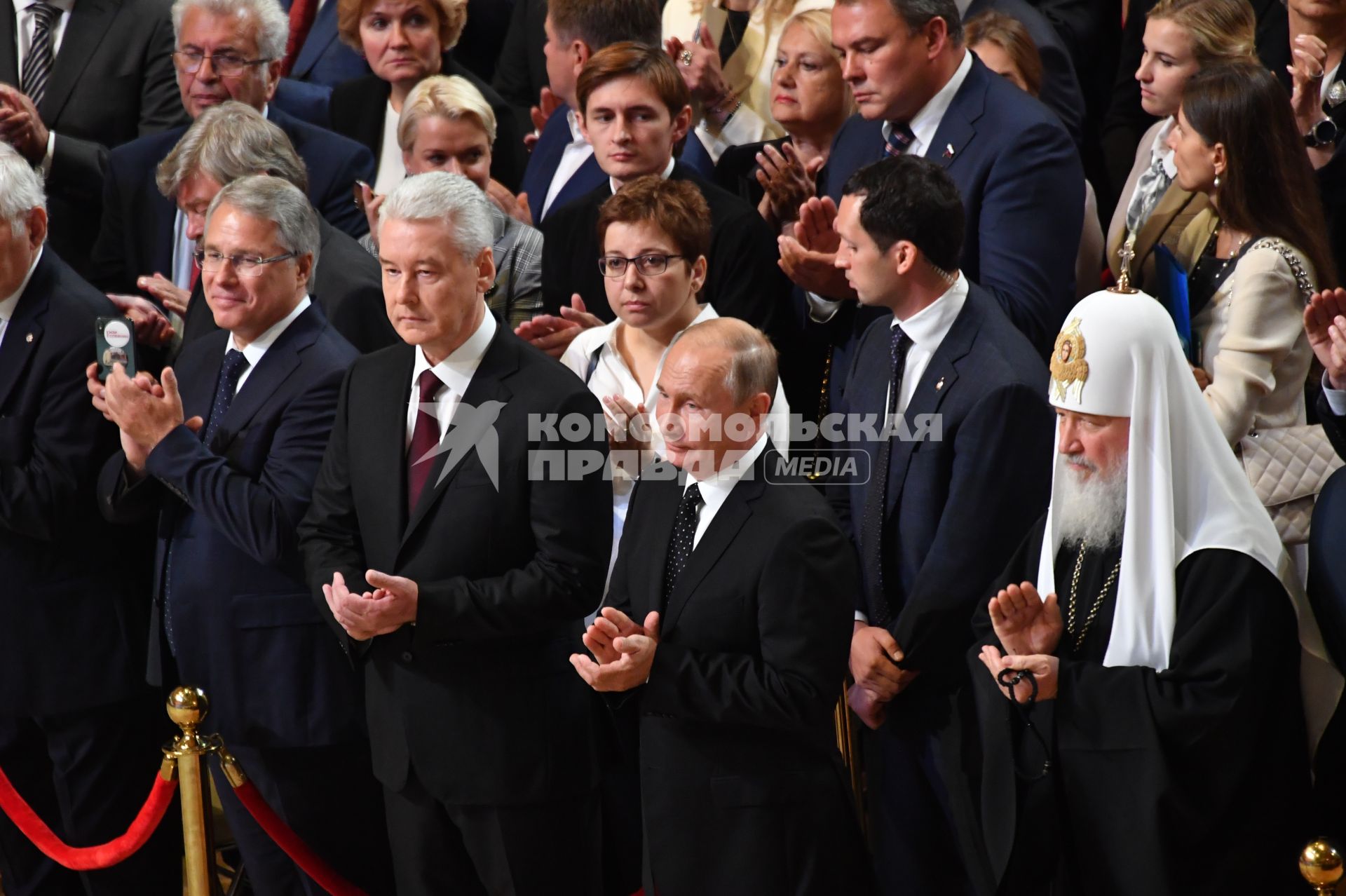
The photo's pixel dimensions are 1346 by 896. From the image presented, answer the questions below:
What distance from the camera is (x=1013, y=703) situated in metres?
3.89

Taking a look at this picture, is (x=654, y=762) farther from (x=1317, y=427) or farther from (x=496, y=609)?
(x=1317, y=427)

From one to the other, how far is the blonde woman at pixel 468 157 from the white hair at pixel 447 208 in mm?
1235

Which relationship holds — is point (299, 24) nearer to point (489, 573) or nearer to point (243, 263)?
point (243, 263)

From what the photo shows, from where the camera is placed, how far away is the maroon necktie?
8086mm

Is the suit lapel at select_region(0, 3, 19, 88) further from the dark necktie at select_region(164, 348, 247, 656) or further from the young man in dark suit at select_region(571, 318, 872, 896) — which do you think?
the young man in dark suit at select_region(571, 318, 872, 896)

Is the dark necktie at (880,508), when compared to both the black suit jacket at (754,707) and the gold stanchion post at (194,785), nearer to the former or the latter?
the black suit jacket at (754,707)

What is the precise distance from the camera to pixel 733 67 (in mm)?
6547

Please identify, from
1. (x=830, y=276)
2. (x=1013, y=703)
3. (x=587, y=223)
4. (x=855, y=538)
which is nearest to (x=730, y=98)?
(x=587, y=223)

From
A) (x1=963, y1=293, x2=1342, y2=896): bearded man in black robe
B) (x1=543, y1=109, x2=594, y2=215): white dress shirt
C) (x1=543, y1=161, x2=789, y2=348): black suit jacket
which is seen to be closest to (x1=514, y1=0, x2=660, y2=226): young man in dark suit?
(x1=543, y1=109, x2=594, y2=215): white dress shirt

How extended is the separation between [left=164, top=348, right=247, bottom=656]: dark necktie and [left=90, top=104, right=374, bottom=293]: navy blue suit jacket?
1.28m

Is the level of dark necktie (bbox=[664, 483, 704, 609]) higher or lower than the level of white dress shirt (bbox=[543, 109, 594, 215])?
lower

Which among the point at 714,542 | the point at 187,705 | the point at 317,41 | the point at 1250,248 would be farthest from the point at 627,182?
the point at 317,41

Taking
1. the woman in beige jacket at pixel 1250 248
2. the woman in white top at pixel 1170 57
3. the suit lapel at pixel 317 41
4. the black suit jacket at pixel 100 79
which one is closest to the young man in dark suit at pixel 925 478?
the woman in beige jacket at pixel 1250 248

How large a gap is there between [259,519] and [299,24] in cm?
434
